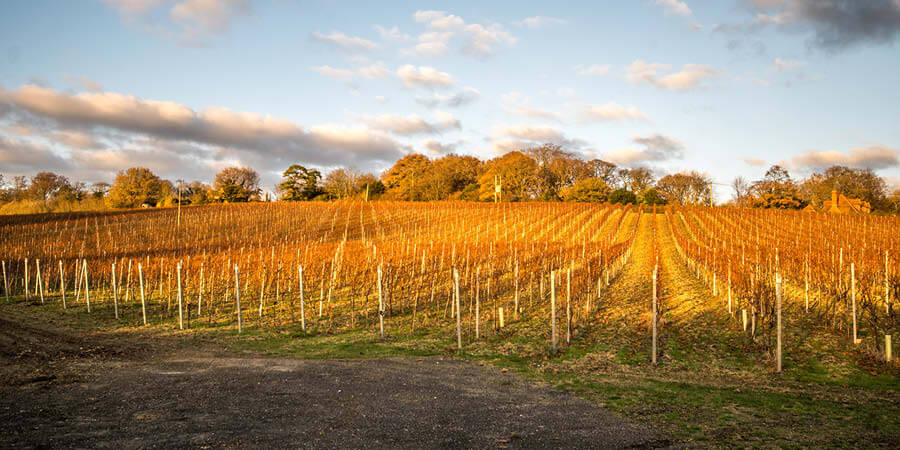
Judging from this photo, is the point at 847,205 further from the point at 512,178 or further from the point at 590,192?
the point at 512,178

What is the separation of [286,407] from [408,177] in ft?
246

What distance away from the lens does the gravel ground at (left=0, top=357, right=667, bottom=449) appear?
18.7ft

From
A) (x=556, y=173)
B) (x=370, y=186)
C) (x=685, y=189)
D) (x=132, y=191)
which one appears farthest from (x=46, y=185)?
(x=685, y=189)

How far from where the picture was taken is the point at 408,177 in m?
81.1

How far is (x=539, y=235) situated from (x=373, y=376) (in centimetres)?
3093

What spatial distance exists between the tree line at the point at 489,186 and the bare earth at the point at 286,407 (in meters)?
56.5

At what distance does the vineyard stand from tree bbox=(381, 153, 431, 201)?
36688mm

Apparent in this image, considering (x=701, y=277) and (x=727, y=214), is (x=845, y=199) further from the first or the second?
(x=701, y=277)

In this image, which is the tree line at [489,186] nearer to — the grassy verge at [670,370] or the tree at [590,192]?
the tree at [590,192]

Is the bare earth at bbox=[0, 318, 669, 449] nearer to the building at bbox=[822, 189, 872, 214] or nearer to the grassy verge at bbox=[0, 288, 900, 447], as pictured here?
the grassy verge at bbox=[0, 288, 900, 447]

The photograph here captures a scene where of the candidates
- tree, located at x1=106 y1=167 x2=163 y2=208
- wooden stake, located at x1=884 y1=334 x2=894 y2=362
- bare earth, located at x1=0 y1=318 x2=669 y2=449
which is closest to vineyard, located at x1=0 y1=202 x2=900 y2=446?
wooden stake, located at x1=884 y1=334 x2=894 y2=362

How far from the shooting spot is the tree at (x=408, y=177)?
75938mm

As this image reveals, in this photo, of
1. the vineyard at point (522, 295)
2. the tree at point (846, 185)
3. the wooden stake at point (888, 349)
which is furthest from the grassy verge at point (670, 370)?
the tree at point (846, 185)

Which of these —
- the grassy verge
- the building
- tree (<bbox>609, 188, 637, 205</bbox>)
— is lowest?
the grassy verge
